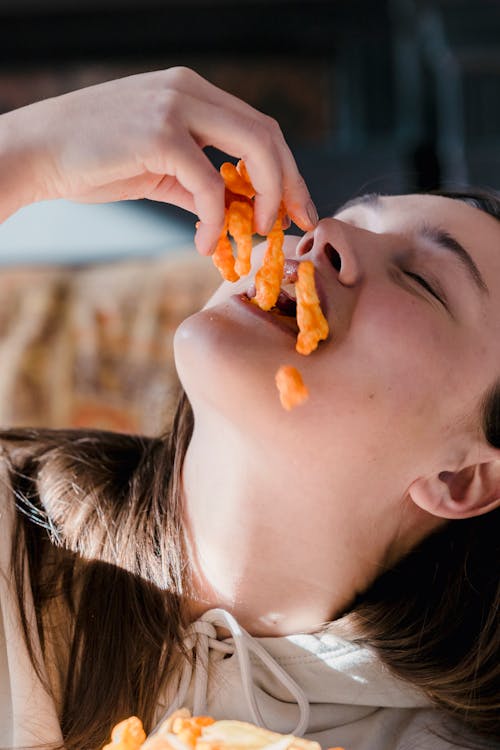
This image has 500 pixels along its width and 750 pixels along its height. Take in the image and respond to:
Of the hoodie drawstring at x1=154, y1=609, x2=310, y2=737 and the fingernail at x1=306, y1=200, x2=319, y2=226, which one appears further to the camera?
the hoodie drawstring at x1=154, y1=609, x2=310, y2=737

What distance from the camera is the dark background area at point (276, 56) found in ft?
10.7

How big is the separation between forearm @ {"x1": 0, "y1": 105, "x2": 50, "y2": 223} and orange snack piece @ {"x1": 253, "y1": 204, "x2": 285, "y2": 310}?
0.27 metres

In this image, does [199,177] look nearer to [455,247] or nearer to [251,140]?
[251,140]

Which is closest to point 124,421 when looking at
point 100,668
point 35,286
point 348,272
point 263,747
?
point 35,286

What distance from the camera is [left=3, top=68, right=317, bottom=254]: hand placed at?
41.7 inches

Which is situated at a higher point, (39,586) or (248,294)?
(248,294)

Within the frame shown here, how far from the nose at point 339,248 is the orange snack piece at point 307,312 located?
0.29ft

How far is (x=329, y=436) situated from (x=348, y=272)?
0.19 meters

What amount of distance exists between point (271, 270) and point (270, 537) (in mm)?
358

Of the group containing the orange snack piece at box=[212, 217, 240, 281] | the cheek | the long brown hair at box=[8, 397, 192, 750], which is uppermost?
the orange snack piece at box=[212, 217, 240, 281]

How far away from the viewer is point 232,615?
134cm

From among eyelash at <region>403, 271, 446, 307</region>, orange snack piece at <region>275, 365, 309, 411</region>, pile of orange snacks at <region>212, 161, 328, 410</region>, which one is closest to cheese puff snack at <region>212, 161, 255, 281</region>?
pile of orange snacks at <region>212, 161, 328, 410</region>

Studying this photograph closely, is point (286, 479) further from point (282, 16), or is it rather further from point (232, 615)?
point (282, 16)

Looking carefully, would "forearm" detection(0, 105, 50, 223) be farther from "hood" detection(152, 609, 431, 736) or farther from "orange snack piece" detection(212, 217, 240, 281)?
"hood" detection(152, 609, 431, 736)
